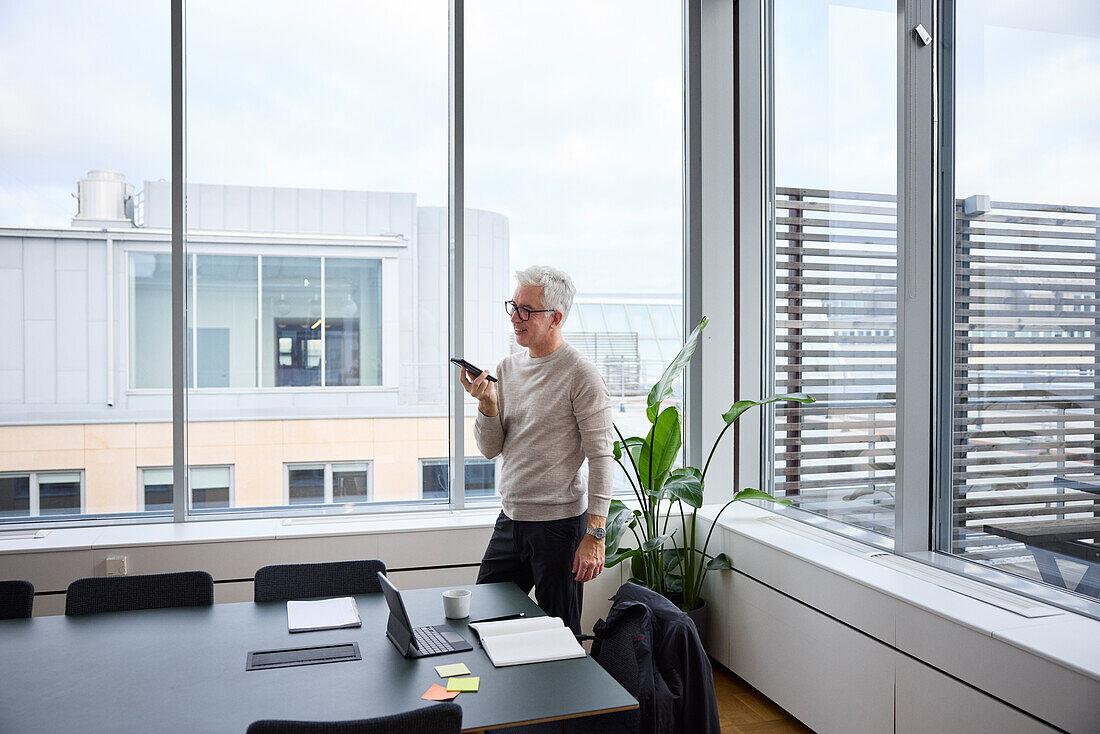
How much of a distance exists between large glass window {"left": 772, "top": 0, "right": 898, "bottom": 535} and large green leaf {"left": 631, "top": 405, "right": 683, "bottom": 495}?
0.61 meters

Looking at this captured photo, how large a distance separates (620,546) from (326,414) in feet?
5.30

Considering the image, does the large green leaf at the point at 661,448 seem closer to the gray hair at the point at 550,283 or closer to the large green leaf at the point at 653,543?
the large green leaf at the point at 653,543

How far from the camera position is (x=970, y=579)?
2.73m

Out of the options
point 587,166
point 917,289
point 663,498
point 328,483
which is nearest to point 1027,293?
point 917,289

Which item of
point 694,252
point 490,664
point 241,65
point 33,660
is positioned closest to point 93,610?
point 33,660

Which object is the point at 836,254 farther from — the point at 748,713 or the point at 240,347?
the point at 240,347

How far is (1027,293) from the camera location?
266cm

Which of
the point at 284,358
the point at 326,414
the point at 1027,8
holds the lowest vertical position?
the point at 326,414

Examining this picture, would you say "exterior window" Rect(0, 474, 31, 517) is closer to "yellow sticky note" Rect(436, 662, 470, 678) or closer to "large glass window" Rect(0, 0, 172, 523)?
"large glass window" Rect(0, 0, 172, 523)

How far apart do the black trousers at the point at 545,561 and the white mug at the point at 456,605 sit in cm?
50

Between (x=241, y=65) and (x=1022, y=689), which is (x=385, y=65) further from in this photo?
(x=1022, y=689)

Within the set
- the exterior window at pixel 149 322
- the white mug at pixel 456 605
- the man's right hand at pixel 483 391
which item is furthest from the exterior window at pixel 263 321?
the white mug at pixel 456 605

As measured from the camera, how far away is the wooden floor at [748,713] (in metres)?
3.16

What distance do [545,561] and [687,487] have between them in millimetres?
949
